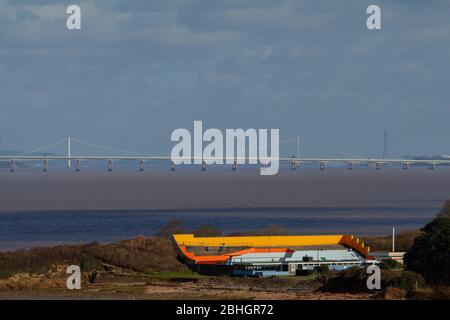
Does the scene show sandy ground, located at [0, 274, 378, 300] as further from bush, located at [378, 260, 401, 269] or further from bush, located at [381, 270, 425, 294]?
bush, located at [378, 260, 401, 269]

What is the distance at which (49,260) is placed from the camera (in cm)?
2972

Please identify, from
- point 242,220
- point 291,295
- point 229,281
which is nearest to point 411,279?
point 291,295

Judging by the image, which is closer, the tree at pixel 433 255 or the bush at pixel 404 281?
the bush at pixel 404 281

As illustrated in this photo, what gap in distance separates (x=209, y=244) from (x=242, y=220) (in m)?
22.8

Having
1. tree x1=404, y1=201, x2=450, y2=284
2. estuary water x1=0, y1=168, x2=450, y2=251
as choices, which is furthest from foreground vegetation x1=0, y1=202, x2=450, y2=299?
estuary water x1=0, y1=168, x2=450, y2=251

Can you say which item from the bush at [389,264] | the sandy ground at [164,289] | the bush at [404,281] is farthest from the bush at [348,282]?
the bush at [389,264]

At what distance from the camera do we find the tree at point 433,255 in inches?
974

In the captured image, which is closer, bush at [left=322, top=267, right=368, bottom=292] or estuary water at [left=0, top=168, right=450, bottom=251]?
bush at [left=322, top=267, right=368, bottom=292]

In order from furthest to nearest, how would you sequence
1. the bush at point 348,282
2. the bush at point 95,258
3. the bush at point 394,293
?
Result: the bush at point 95,258, the bush at point 348,282, the bush at point 394,293

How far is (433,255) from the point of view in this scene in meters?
25.5

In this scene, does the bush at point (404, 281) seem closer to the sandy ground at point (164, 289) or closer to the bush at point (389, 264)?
the sandy ground at point (164, 289)

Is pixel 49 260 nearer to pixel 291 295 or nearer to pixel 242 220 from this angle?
pixel 291 295

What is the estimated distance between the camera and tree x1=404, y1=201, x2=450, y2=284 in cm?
2475
